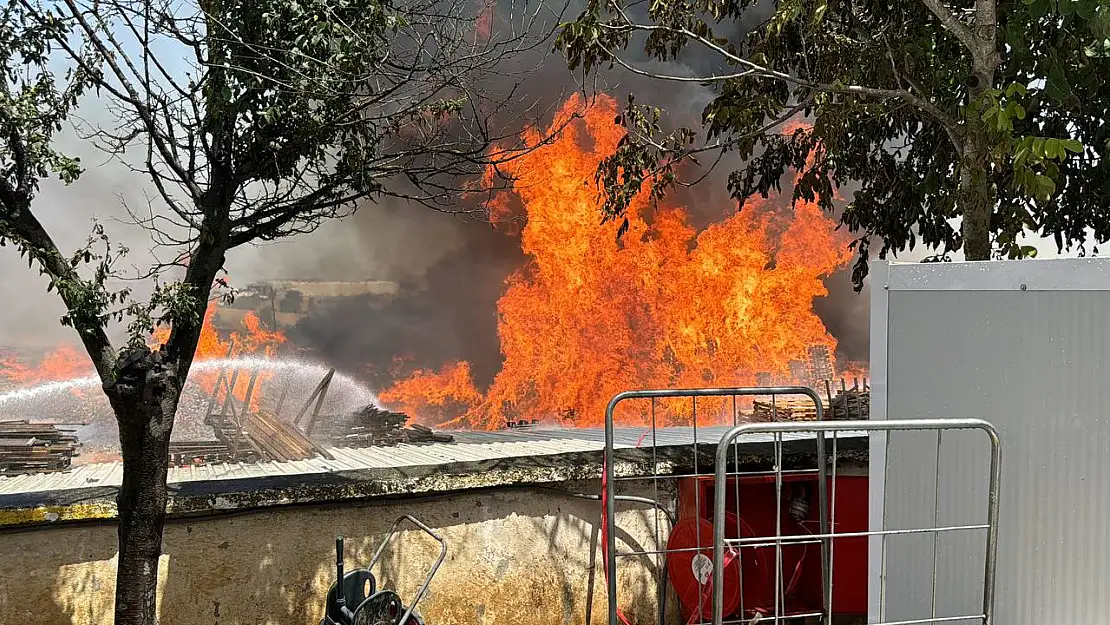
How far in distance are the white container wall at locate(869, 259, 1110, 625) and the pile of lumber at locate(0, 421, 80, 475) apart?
22.4ft

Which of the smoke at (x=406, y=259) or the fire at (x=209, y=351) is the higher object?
the smoke at (x=406, y=259)

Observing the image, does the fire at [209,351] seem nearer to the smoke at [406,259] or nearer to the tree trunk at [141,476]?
the smoke at [406,259]

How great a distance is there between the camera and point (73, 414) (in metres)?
7.81

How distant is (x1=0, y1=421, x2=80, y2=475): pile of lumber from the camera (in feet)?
24.5

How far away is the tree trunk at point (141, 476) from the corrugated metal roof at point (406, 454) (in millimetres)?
2559

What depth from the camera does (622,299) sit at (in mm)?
10055

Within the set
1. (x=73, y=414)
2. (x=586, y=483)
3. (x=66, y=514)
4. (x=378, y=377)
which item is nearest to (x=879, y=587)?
(x=586, y=483)

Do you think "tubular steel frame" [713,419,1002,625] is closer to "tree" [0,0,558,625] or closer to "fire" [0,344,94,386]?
"tree" [0,0,558,625]

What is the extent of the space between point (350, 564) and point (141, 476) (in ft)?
3.17

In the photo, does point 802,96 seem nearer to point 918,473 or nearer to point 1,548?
point 918,473

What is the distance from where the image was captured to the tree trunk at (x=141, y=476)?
145 inches

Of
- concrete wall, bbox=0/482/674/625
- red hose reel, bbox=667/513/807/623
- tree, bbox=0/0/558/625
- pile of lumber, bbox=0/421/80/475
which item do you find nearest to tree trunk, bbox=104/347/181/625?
tree, bbox=0/0/558/625

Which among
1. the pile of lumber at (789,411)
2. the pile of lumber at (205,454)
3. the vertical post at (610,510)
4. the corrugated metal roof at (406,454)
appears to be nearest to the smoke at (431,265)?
the corrugated metal roof at (406,454)

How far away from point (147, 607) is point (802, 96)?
13.7 feet
